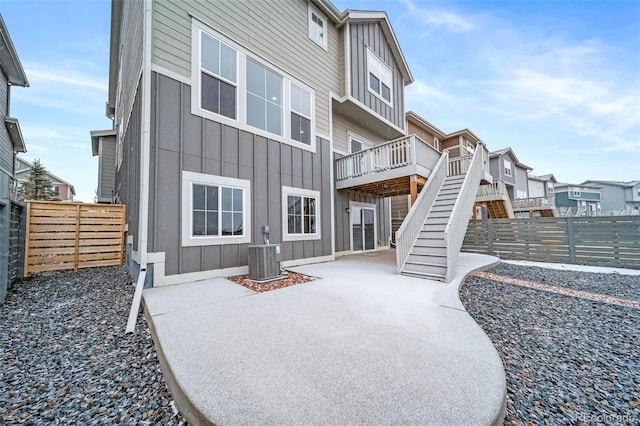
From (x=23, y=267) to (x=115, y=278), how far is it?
2.14 meters

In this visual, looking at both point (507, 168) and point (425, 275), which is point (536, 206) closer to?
point (507, 168)

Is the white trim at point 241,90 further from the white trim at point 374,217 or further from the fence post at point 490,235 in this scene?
the fence post at point 490,235

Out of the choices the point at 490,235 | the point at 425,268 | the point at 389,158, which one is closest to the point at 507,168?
the point at 490,235

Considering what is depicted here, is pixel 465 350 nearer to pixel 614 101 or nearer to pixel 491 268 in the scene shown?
pixel 491 268

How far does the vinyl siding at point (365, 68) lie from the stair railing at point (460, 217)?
4184 mm

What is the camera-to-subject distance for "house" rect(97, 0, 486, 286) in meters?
4.73

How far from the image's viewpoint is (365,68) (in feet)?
31.0

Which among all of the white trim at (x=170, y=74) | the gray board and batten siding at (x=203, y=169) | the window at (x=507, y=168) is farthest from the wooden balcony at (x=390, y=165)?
the window at (x=507, y=168)

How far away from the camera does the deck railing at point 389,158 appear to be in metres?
7.12

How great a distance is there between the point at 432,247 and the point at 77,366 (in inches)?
236

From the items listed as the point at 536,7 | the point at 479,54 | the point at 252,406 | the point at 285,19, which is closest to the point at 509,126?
the point at 479,54

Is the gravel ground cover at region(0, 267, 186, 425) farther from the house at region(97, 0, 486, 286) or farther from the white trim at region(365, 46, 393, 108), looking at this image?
the white trim at region(365, 46, 393, 108)

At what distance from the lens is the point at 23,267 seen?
5.65m

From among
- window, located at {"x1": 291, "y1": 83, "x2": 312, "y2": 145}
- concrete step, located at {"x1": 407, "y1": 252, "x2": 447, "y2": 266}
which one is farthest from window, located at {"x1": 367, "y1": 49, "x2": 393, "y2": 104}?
concrete step, located at {"x1": 407, "y1": 252, "x2": 447, "y2": 266}
